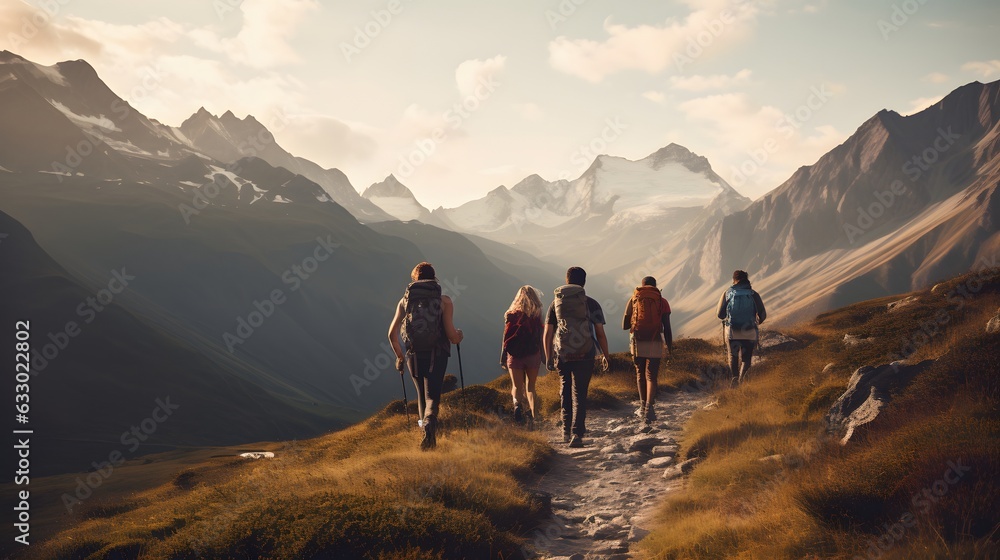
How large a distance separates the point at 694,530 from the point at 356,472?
5.29 metres

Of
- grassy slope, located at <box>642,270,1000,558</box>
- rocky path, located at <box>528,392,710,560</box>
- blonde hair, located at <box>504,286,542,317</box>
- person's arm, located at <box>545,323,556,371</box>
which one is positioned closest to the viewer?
grassy slope, located at <box>642,270,1000,558</box>

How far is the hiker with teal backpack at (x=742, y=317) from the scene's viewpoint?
15570 mm

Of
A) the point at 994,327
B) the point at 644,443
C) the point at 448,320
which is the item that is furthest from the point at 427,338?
the point at 994,327

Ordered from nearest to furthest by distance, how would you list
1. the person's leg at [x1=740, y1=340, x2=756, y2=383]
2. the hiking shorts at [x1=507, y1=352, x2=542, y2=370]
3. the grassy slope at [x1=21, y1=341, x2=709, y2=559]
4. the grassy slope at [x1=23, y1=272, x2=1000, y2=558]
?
1. the grassy slope at [x1=23, y1=272, x2=1000, y2=558]
2. the grassy slope at [x1=21, y1=341, x2=709, y2=559]
3. the hiking shorts at [x1=507, y1=352, x2=542, y2=370]
4. the person's leg at [x1=740, y1=340, x2=756, y2=383]

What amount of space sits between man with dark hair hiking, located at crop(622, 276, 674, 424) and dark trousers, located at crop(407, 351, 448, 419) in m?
4.99

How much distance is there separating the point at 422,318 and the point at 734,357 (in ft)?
32.6

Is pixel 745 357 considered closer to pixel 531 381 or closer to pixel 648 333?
pixel 648 333

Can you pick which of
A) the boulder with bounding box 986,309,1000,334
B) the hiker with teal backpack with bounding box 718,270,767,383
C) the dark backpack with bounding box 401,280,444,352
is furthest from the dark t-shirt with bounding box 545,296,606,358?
the boulder with bounding box 986,309,1000,334

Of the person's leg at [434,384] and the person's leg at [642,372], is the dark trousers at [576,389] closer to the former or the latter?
the person's leg at [642,372]

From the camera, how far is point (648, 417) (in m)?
14.4

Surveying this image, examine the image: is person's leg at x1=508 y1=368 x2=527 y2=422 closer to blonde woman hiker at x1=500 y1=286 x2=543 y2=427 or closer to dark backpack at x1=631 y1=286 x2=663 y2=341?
blonde woman hiker at x1=500 y1=286 x2=543 y2=427

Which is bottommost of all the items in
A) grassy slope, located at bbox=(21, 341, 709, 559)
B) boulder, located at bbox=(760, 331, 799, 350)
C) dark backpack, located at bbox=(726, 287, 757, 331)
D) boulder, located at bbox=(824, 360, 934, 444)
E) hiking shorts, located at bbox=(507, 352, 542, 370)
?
boulder, located at bbox=(760, 331, 799, 350)

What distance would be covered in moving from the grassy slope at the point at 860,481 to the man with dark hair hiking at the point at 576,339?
7.84ft

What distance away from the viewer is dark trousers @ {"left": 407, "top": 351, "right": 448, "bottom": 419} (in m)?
11.0
